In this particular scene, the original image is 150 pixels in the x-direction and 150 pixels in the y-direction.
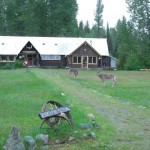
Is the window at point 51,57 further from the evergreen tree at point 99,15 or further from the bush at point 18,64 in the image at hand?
the evergreen tree at point 99,15

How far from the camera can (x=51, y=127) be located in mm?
12812

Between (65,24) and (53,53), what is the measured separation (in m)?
23.4

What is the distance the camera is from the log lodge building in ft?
238

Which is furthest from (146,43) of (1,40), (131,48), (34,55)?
(1,40)

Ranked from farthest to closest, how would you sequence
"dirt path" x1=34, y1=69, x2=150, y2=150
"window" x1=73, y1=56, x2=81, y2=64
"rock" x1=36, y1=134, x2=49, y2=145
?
"window" x1=73, y1=56, x2=81, y2=64 < "dirt path" x1=34, y1=69, x2=150, y2=150 < "rock" x1=36, y1=134, x2=49, y2=145

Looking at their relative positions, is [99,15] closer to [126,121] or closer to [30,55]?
[30,55]

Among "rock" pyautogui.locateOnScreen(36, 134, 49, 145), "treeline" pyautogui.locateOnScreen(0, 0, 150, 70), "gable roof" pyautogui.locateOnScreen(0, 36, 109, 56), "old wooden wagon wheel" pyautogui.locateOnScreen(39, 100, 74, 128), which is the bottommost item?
"rock" pyautogui.locateOnScreen(36, 134, 49, 145)

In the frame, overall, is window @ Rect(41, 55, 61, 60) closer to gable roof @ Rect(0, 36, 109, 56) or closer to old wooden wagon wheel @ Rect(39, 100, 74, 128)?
gable roof @ Rect(0, 36, 109, 56)

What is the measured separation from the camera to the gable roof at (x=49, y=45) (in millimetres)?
73188

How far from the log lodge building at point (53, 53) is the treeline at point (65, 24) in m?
6.27

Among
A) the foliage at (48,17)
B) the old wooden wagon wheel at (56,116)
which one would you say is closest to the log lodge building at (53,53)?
the foliage at (48,17)

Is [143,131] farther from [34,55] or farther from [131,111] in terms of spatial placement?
[34,55]

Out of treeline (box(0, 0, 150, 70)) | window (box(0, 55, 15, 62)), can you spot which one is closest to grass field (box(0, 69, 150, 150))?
window (box(0, 55, 15, 62))

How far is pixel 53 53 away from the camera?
2876 inches
